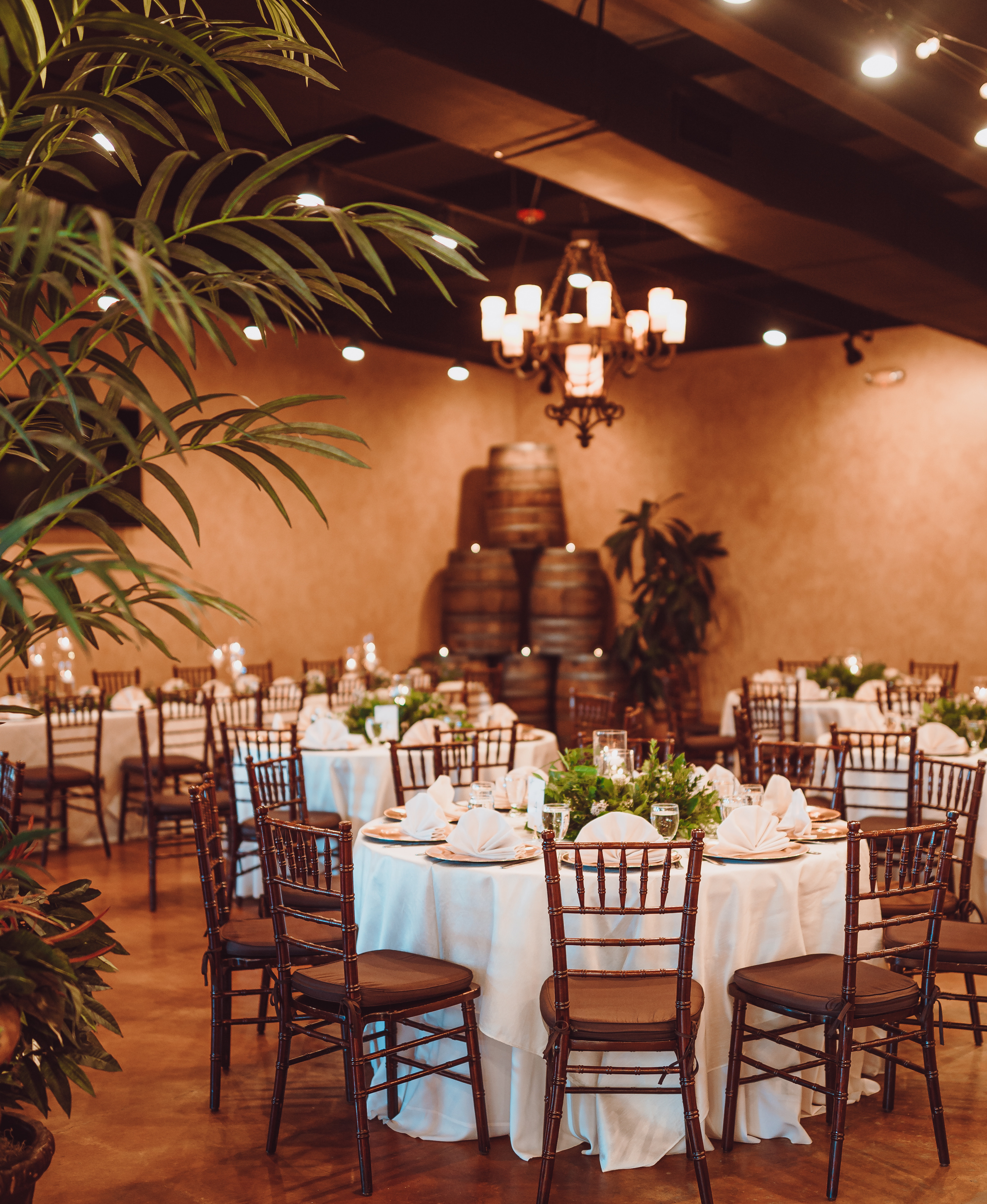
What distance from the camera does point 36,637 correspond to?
2.21 meters

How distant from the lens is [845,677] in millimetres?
7668

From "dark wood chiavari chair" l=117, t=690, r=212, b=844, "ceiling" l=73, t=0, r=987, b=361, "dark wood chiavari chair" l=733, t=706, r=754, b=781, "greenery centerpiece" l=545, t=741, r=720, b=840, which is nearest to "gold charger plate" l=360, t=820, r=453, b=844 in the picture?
"greenery centerpiece" l=545, t=741, r=720, b=840

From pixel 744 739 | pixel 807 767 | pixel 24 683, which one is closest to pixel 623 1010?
pixel 807 767

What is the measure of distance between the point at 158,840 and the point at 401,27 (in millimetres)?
3946

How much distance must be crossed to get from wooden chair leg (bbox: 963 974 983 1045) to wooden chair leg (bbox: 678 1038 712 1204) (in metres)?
1.23

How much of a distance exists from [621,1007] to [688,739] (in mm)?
4860

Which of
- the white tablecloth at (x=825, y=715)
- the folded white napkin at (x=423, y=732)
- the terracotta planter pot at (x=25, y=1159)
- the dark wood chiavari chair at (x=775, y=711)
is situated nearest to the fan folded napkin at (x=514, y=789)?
the folded white napkin at (x=423, y=732)

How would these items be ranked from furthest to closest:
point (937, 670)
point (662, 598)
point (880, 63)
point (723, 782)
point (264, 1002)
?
point (662, 598), point (937, 670), point (880, 63), point (264, 1002), point (723, 782)

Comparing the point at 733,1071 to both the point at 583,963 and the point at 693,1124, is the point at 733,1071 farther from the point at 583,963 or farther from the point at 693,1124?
the point at 583,963

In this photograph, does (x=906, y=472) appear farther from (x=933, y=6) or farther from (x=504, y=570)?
(x=933, y=6)

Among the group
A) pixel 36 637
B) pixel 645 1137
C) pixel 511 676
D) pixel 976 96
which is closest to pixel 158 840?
pixel 645 1137

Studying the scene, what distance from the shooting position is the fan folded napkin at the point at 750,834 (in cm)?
327

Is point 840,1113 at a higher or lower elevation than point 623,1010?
lower

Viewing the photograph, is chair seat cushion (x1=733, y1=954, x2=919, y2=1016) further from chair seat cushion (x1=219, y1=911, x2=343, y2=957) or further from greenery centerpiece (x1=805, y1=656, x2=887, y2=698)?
greenery centerpiece (x1=805, y1=656, x2=887, y2=698)
